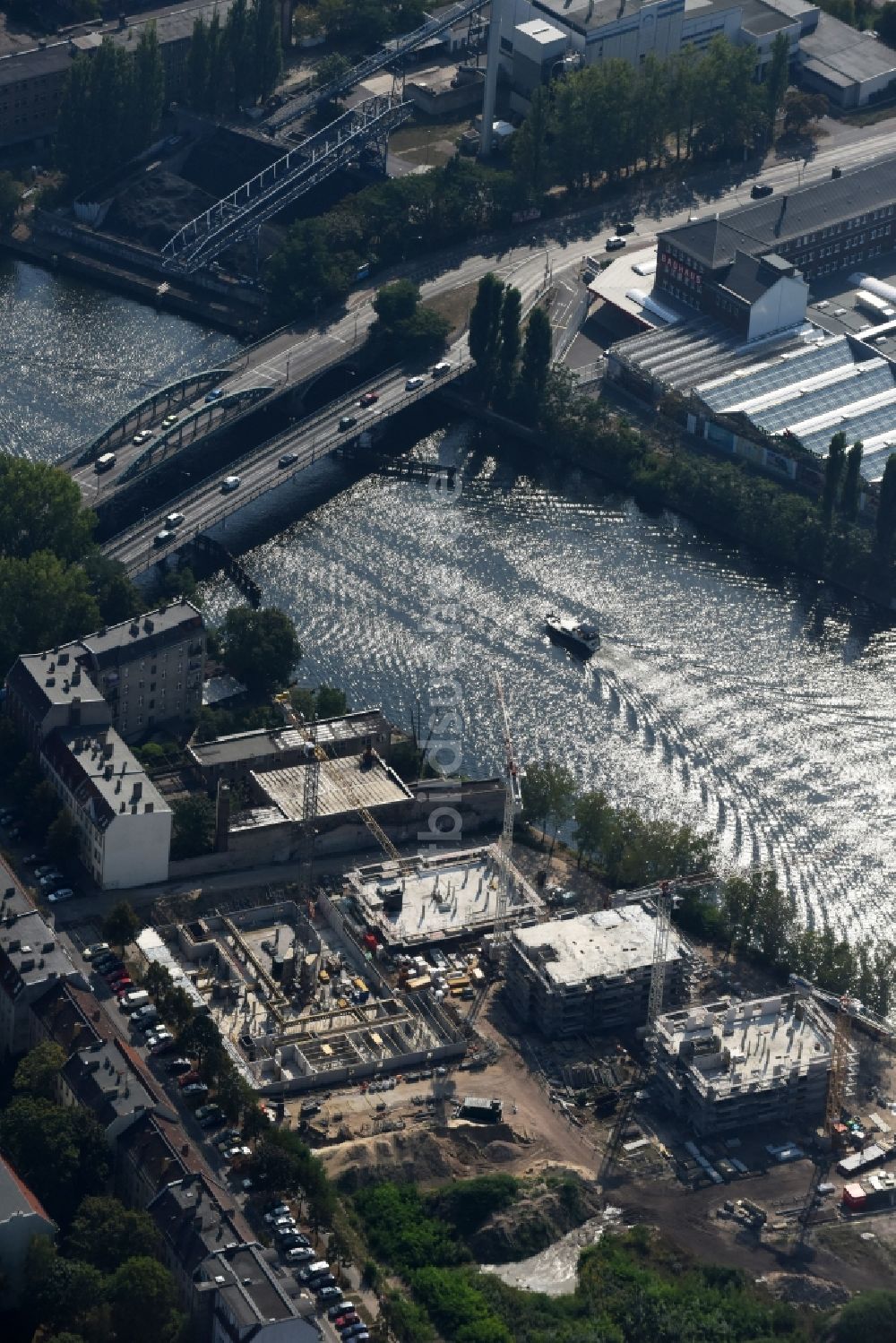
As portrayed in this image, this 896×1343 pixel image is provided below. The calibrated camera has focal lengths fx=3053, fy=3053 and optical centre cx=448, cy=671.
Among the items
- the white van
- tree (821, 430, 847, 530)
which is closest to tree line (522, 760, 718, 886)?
the white van

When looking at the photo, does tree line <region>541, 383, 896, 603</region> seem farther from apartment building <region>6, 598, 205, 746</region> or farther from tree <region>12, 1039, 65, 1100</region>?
tree <region>12, 1039, 65, 1100</region>

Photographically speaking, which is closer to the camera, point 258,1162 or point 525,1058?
point 258,1162

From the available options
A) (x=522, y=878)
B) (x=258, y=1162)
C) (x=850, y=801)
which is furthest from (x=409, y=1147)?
(x=850, y=801)

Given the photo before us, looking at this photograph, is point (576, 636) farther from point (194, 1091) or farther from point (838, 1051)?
point (194, 1091)

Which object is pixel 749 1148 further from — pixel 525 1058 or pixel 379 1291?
pixel 379 1291

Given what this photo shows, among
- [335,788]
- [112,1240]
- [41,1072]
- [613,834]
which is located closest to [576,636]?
[613,834]

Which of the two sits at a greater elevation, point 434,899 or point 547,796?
point 547,796

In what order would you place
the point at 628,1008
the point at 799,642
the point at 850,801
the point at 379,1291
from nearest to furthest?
1. the point at 379,1291
2. the point at 628,1008
3. the point at 850,801
4. the point at 799,642
